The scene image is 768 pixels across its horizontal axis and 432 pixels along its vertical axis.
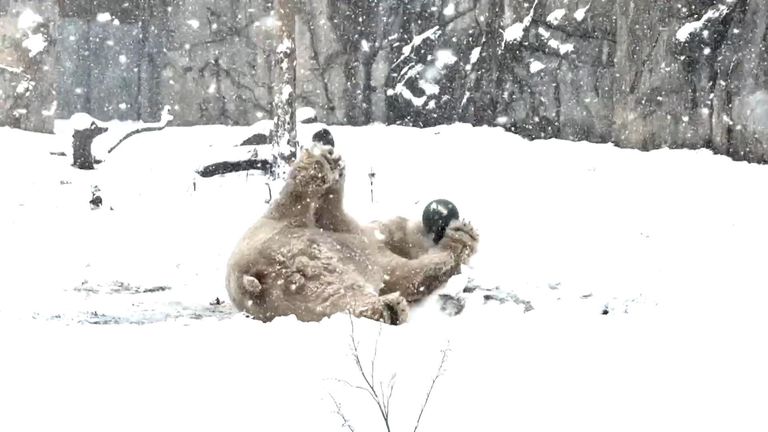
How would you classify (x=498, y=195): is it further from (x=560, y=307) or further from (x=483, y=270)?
(x=560, y=307)

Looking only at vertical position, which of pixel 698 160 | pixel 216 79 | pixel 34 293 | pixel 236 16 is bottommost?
pixel 34 293

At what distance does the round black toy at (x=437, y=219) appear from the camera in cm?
528

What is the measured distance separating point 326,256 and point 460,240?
0.96 meters

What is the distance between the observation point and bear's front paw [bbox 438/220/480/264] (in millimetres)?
5121

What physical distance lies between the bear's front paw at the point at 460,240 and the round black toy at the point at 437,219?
0.06 m

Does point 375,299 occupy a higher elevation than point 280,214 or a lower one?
lower

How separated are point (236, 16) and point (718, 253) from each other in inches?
596

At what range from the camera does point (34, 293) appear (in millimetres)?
5906

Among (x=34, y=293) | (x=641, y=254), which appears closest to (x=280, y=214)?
(x=34, y=293)

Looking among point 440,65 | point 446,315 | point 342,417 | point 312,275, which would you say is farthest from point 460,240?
point 440,65

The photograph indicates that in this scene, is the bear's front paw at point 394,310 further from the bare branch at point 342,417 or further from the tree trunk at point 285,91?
the tree trunk at point 285,91

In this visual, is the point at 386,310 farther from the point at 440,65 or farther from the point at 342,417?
the point at 440,65

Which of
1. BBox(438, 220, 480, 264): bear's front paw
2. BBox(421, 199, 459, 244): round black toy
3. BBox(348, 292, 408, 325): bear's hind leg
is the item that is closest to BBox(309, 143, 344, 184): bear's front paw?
BBox(421, 199, 459, 244): round black toy

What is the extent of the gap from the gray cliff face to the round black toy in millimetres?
6828
